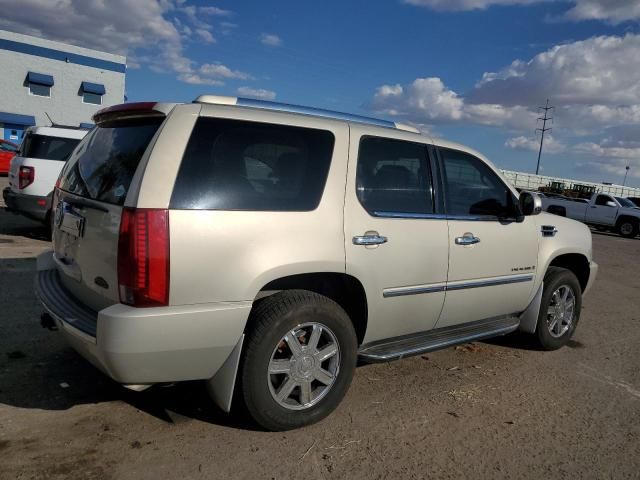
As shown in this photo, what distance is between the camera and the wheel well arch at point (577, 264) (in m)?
5.29

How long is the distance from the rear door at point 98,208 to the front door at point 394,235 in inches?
51.7

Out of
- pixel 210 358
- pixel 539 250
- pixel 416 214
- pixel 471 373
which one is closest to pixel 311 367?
pixel 210 358

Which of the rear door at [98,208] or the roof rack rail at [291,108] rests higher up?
the roof rack rail at [291,108]

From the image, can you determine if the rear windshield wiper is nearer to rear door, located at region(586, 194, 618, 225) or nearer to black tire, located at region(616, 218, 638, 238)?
black tire, located at region(616, 218, 638, 238)

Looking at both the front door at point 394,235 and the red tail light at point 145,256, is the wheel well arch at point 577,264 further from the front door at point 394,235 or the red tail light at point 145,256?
the red tail light at point 145,256

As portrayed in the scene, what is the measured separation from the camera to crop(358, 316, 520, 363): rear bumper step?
140 inches

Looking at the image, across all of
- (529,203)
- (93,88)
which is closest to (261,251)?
(529,203)

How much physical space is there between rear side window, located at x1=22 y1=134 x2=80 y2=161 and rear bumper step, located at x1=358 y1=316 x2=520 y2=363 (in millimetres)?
7260

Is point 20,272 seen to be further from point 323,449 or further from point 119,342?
point 323,449

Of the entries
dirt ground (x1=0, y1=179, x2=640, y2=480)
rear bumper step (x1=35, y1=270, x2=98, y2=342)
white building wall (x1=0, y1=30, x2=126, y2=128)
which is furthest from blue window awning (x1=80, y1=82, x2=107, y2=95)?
rear bumper step (x1=35, y1=270, x2=98, y2=342)

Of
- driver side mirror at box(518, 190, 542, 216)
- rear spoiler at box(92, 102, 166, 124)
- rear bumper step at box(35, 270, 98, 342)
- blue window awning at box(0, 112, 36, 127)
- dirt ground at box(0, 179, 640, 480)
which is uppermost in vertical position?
blue window awning at box(0, 112, 36, 127)

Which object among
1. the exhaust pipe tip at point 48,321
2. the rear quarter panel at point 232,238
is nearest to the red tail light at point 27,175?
the exhaust pipe tip at point 48,321

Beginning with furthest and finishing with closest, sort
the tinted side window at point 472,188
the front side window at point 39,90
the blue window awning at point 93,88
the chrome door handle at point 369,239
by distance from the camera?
the blue window awning at point 93,88
the front side window at point 39,90
the tinted side window at point 472,188
the chrome door handle at point 369,239

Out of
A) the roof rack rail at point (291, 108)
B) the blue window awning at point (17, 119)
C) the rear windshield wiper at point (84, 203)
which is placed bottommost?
the rear windshield wiper at point (84, 203)
